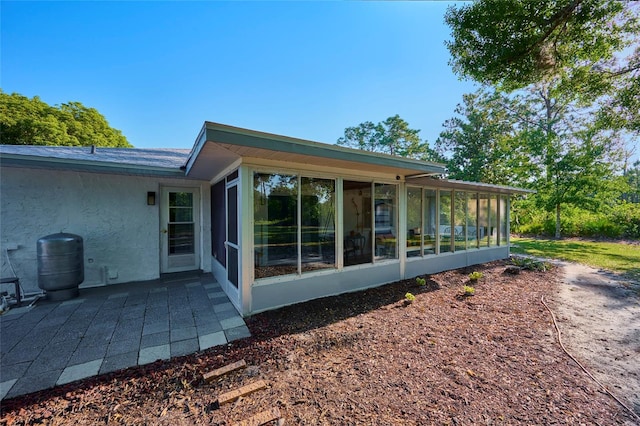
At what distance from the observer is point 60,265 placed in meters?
4.07

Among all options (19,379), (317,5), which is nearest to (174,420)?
(19,379)

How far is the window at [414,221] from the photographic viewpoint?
5.75 m

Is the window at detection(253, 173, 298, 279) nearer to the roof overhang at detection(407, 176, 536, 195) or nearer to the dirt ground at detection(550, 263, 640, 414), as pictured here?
the roof overhang at detection(407, 176, 536, 195)

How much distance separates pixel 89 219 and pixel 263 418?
5.24 metres

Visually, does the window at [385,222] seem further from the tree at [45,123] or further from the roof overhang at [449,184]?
the tree at [45,123]

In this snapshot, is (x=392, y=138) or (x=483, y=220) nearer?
(x=483, y=220)

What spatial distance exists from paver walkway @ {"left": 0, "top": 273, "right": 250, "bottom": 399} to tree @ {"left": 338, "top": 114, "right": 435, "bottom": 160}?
18.0 m

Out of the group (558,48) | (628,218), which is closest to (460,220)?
(558,48)

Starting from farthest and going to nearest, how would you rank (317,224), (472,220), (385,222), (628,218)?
1. (628,218)
2. (472,220)
3. (385,222)
4. (317,224)

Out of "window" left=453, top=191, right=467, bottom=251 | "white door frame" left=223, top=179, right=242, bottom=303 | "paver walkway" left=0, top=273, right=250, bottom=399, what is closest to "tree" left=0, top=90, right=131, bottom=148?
"paver walkway" left=0, top=273, right=250, bottom=399

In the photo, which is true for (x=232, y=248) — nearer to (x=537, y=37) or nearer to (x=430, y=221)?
(x=430, y=221)

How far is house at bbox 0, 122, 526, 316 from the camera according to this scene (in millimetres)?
3625

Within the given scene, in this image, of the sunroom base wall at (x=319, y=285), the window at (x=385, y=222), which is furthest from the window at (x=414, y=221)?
the sunroom base wall at (x=319, y=285)

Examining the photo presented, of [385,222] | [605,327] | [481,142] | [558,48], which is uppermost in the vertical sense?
[558,48]
